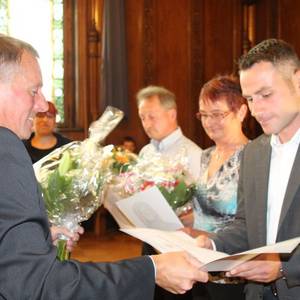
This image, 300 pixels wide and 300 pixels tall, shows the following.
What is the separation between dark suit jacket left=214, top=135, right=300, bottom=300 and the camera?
5.65ft

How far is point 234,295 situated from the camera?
2271 mm

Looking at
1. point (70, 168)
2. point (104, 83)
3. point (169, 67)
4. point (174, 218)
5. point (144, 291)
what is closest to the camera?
point (144, 291)

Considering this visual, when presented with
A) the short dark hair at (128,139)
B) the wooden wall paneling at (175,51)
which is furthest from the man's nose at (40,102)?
the wooden wall paneling at (175,51)

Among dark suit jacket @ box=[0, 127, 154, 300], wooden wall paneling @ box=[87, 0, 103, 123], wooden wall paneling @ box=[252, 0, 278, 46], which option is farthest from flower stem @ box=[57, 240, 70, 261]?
wooden wall paneling @ box=[252, 0, 278, 46]

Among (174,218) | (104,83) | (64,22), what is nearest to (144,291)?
(174,218)

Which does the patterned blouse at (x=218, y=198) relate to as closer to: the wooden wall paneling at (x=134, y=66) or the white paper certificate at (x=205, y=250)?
the white paper certificate at (x=205, y=250)

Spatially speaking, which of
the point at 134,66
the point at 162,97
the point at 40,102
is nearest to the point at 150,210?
the point at 40,102

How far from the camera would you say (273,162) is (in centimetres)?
195

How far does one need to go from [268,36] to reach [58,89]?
115 inches

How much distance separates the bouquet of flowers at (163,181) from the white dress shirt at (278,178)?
1.74 ft

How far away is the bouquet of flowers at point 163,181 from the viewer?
2.31 meters

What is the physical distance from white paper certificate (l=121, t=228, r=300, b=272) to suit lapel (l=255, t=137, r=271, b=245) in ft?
0.77

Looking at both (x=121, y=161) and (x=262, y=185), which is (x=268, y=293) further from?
(x=121, y=161)

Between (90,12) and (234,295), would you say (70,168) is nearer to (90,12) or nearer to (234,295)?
(234,295)
